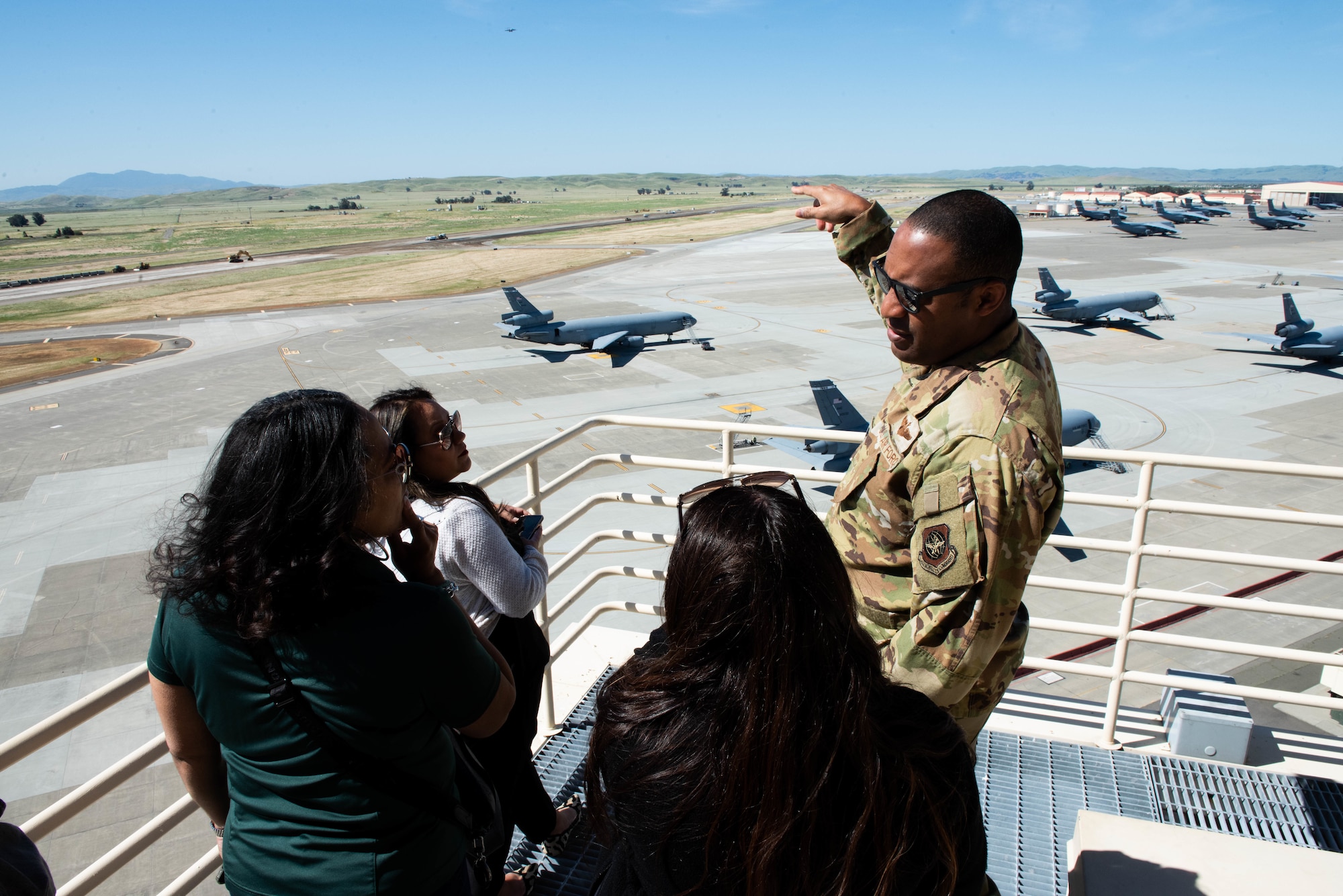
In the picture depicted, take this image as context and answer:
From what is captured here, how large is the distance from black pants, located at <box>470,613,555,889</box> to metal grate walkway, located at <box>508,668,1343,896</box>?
0.87 feet

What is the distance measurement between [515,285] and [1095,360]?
3575 centimetres

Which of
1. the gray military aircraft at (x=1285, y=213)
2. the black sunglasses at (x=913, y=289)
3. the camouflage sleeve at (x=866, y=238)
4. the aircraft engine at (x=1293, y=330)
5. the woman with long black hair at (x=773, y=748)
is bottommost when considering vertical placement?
the aircraft engine at (x=1293, y=330)

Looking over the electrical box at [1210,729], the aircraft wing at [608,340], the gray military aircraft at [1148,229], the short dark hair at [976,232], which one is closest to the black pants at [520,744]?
the short dark hair at [976,232]

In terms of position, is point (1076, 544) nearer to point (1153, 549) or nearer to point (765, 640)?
point (1153, 549)

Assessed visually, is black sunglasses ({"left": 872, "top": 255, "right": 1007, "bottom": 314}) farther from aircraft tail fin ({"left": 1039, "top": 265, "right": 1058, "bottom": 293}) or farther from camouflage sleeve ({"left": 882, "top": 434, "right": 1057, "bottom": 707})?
aircraft tail fin ({"left": 1039, "top": 265, "right": 1058, "bottom": 293})

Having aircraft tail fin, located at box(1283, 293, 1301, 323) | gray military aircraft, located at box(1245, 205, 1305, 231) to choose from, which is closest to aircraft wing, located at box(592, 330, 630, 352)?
aircraft tail fin, located at box(1283, 293, 1301, 323)

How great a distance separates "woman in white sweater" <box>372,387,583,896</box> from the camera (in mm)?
2922

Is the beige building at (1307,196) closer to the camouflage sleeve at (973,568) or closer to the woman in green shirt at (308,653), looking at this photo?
the camouflage sleeve at (973,568)

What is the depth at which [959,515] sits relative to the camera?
7.07 feet

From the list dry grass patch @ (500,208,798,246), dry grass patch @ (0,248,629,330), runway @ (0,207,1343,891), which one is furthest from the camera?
dry grass patch @ (500,208,798,246)

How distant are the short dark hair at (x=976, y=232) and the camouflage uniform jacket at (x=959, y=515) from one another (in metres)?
0.23

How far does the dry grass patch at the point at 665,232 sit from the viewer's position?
262 feet

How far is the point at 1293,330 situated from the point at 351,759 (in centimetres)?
3494

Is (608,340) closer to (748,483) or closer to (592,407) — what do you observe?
Answer: (592,407)
